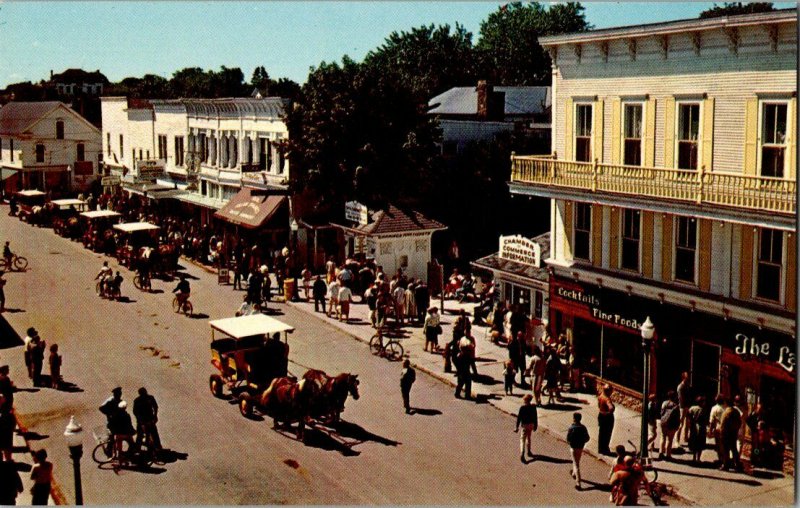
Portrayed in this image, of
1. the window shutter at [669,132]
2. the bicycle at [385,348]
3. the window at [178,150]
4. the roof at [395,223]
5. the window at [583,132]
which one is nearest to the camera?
the window shutter at [669,132]

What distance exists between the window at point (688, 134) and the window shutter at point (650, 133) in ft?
2.44

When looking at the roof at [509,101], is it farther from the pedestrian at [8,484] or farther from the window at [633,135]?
the pedestrian at [8,484]

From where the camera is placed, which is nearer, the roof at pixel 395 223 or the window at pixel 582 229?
the window at pixel 582 229

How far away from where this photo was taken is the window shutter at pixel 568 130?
958 inches

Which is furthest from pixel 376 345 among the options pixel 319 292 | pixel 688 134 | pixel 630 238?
pixel 688 134

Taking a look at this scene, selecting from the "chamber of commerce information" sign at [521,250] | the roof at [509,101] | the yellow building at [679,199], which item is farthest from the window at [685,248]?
the roof at [509,101]

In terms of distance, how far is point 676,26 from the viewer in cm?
2058

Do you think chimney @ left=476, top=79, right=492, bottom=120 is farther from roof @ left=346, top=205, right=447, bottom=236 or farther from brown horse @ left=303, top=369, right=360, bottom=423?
brown horse @ left=303, top=369, right=360, bottom=423

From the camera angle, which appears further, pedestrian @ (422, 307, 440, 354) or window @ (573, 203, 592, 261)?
pedestrian @ (422, 307, 440, 354)

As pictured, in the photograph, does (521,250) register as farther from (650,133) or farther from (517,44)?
(517,44)

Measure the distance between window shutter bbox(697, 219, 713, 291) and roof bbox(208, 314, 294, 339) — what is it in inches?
379

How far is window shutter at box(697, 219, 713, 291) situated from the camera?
20.5 m

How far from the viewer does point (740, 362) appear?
19.5m

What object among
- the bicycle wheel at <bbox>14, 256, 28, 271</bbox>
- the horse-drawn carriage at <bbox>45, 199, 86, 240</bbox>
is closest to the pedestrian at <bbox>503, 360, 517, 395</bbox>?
the bicycle wheel at <bbox>14, 256, 28, 271</bbox>
